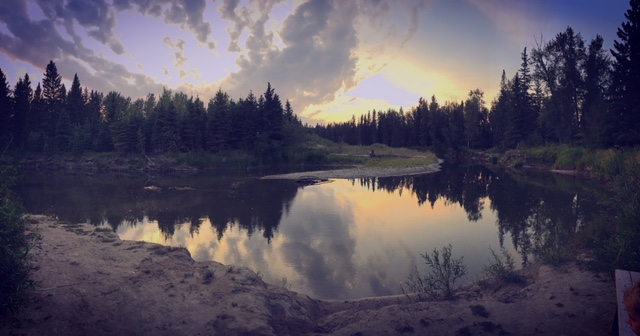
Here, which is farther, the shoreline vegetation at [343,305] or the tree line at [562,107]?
the tree line at [562,107]

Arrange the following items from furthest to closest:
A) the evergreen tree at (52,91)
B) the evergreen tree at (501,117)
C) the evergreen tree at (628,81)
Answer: the evergreen tree at (52,91) → the evergreen tree at (501,117) → the evergreen tree at (628,81)

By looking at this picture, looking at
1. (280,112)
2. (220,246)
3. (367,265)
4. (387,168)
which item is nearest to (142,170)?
(280,112)

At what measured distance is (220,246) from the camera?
1579 centimetres

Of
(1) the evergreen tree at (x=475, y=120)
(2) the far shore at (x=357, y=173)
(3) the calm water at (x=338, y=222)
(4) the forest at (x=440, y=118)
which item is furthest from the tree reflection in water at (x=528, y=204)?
(1) the evergreen tree at (x=475, y=120)

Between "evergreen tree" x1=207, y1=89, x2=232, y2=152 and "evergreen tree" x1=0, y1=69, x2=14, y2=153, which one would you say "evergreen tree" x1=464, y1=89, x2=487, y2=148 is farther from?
"evergreen tree" x1=0, y1=69, x2=14, y2=153

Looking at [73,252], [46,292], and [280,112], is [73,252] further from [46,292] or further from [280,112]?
[280,112]

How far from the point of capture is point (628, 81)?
34625 mm

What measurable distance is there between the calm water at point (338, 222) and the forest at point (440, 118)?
12265 mm

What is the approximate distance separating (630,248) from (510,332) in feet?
13.9

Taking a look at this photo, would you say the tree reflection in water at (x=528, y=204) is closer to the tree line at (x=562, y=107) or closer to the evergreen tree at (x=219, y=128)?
the tree line at (x=562, y=107)

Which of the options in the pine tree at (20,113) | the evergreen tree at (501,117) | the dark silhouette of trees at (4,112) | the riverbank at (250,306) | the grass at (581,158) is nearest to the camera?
the riverbank at (250,306)

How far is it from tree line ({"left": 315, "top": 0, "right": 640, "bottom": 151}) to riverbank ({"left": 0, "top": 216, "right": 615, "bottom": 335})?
30.4 m

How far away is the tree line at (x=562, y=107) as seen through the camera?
35062mm

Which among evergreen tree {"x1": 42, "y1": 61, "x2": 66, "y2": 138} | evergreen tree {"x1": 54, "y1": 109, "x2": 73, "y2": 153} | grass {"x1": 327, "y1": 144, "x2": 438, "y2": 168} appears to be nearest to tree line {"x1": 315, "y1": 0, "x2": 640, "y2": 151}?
grass {"x1": 327, "y1": 144, "x2": 438, "y2": 168}
